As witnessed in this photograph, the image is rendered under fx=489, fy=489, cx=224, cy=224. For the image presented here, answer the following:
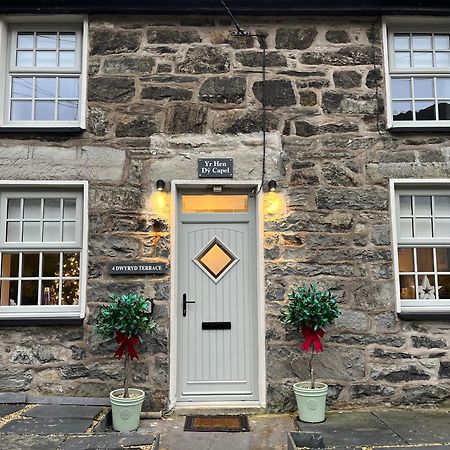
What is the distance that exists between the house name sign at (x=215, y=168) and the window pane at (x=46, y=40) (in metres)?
2.39

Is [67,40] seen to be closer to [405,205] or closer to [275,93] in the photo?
[275,93]

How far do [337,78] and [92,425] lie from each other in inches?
187

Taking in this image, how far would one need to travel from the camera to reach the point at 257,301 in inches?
226

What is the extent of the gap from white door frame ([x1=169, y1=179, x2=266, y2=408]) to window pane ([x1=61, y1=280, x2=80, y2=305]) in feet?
3.72

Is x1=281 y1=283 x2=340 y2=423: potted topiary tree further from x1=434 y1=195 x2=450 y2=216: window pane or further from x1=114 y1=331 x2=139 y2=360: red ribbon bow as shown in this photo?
x1=434 y1=195 x2=450 y2=216: window pane

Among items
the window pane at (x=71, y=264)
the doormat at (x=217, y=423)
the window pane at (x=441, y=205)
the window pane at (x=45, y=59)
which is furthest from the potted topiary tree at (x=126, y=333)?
the window pane at (x=441, y=205)

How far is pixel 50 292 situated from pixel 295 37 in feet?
14.0

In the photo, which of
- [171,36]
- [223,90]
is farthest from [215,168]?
[171,36]

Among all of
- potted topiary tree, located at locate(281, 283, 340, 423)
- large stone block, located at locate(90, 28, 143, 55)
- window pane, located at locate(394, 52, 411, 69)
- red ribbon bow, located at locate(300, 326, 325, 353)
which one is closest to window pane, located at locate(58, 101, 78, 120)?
large stone block, located at locate(90, 28, 143, 55)

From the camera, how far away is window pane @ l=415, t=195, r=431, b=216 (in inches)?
232

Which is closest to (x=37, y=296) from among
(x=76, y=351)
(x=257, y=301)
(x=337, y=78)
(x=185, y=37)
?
(x=76, y=351)

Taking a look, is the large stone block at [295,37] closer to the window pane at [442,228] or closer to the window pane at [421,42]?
the window pane at [421,42]

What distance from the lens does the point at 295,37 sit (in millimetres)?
6043

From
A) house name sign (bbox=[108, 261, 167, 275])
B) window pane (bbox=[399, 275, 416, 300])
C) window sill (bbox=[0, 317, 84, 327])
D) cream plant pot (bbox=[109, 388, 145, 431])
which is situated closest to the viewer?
cream plant pot (bbox=[109, 388, 145, 431])
